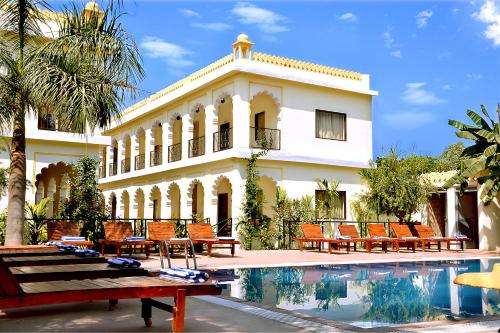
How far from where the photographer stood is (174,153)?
2659cm

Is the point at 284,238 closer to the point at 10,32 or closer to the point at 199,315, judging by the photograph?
the point at 10,32

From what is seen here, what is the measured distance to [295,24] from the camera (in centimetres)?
1046

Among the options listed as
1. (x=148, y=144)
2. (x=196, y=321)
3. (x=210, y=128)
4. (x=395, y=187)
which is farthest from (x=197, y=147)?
(x=196, y=321)

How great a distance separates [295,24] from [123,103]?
3.72m

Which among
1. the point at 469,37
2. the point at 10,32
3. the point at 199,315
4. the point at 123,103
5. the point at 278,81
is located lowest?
the point at 199,315

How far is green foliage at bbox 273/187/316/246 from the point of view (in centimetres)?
2044

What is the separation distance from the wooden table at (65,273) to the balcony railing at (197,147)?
18.7m

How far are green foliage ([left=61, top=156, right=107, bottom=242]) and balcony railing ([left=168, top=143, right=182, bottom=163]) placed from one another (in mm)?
9770

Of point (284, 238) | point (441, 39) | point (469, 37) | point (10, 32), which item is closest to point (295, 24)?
point (10, 32)

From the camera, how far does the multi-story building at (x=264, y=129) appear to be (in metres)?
21.3

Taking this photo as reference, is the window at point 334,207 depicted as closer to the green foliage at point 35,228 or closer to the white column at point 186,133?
the white column at point 186,133

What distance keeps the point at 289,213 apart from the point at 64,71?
1226cm

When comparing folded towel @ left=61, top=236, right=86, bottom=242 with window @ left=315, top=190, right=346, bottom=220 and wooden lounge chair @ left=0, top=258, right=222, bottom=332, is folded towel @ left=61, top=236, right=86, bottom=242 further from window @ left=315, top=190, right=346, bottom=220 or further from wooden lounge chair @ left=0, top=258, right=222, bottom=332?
window @ left=315, top=190, right=346, bottom=220

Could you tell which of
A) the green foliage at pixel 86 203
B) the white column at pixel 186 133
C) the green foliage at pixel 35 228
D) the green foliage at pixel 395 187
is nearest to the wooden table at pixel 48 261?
the green foliage at pixel 35 228
